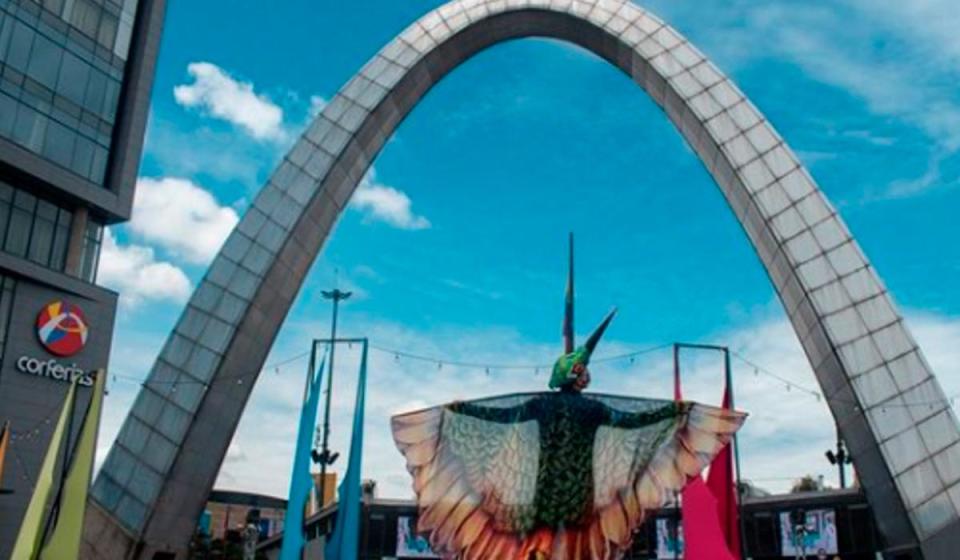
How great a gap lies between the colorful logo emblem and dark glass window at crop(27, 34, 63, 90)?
800cm

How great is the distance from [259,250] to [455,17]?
11.3m

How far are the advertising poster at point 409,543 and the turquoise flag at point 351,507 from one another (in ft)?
81.4

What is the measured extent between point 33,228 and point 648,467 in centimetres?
2256

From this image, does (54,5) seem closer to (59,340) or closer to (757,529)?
(59,340)

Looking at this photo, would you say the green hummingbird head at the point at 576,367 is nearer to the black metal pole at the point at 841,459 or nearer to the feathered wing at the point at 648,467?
the feathered wing at the point at 648,467

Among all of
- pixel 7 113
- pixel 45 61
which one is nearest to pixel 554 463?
pixel 7 113

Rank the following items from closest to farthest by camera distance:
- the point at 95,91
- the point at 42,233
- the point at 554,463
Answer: the point at 554,463
the point at 42,233
the point at 95,91

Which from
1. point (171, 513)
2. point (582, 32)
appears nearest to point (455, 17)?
point (582, 32)

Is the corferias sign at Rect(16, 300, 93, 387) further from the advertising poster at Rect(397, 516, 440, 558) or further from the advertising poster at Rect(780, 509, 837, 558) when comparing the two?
the advertising poster at Rect(780, 509, 837, 558)

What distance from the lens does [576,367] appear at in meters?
26.5

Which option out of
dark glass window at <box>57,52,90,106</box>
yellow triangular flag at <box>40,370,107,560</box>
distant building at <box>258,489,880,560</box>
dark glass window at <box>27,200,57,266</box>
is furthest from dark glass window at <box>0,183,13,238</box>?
distant building at <box>258,489,880,560</box>

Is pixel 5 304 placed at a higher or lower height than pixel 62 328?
higher

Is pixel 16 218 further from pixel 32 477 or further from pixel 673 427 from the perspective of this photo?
pixel 673 427

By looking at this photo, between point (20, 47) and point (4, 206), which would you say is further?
point (20, 47)
